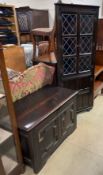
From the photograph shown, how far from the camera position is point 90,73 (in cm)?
238

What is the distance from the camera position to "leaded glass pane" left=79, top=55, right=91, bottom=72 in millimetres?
2256

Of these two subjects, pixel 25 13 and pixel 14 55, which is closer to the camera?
pixel 14 55

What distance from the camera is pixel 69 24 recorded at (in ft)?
6.49

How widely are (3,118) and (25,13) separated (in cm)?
333

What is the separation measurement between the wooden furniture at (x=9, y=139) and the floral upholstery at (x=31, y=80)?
0.35 meters

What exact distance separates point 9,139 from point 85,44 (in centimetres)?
153

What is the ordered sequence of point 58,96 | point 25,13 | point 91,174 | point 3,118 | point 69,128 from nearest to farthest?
1. point 3,118
2. point 91,174
3. point 58,96
4. point 69,128
5. point 25,13

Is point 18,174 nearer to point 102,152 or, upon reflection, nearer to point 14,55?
point 102,152

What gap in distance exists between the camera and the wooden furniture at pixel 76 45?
1.93 m

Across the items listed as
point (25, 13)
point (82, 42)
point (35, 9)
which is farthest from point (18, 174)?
point (35, 9)

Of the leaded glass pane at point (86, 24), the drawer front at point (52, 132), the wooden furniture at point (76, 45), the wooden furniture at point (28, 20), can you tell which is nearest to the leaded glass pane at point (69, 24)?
the wooden furniture at point (76, 45)

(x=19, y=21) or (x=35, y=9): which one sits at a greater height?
(x=35, y=9)

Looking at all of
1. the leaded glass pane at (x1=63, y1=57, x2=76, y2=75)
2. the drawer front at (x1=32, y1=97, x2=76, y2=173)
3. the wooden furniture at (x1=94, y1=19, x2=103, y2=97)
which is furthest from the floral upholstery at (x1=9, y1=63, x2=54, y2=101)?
the wooden furniture at (x1=94, y1=19, x2=103, y2=97)

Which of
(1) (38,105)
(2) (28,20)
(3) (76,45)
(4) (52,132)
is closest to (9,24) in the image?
(2) (28,20)
